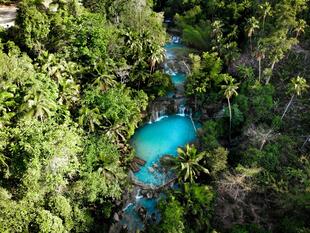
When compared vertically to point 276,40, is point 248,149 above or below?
below

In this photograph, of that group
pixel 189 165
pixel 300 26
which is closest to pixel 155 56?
pixel 189 165

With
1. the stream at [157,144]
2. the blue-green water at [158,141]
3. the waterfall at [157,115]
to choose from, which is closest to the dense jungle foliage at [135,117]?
the waterfall at [157,115]

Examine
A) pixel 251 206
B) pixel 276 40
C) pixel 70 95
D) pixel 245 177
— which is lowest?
pixel 251 206

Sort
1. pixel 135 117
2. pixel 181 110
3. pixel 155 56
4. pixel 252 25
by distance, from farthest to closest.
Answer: pixel 181 110 → pixel 252 25 → pixel 155 56 → pixel 135 117

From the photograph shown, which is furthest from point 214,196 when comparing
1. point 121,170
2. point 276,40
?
point 276,40

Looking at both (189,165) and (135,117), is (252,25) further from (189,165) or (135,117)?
(189,165)

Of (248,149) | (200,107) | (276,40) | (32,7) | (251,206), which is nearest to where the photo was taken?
(251,206)

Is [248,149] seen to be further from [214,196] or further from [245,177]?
[214,196]

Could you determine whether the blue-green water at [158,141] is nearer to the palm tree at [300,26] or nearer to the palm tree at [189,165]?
the palm tree at [189,165]
